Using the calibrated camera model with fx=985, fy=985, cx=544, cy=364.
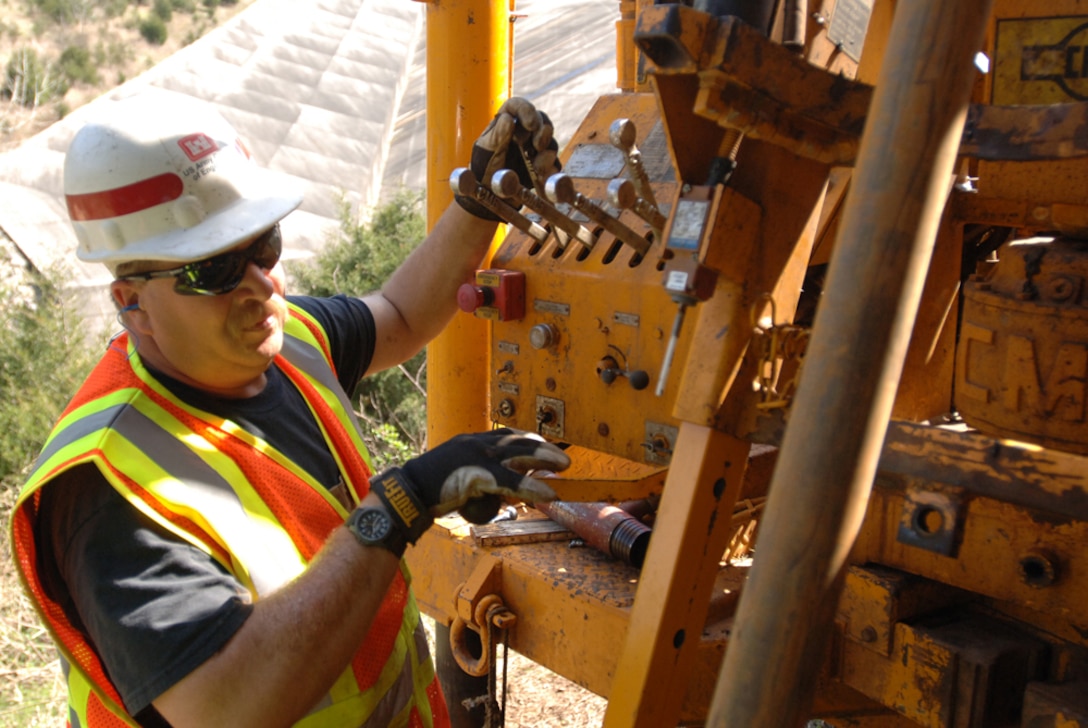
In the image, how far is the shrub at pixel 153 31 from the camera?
80.1 feet

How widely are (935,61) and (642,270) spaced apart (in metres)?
1.03

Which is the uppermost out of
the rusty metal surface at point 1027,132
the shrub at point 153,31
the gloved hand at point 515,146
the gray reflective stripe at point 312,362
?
the shrub at point 153,31

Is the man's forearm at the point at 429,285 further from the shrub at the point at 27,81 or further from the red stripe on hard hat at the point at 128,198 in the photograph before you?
the shrub at the point at 27,81

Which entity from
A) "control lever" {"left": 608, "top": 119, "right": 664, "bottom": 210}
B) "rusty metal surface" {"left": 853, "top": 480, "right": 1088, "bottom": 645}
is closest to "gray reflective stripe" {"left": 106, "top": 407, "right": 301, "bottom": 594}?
"control lever" {"left": 608, "top": 119, "right": 664, "bottom": 210}

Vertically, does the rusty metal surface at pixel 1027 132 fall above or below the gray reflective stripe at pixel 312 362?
above

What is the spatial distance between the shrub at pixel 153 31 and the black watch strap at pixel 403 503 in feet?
84.9

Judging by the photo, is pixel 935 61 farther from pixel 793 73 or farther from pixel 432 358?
pixel 432 358

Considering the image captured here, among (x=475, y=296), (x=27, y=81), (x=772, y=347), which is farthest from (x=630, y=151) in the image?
(x=27, y=81)

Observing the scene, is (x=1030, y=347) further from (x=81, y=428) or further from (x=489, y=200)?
(x=81, y=428)

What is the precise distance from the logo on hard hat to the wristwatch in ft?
2.41

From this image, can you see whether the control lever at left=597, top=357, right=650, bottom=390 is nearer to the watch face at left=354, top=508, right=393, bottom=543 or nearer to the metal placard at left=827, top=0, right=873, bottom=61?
the watch face at left=354, top=508, right=393, bottom=543

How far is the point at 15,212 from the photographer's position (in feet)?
39.7

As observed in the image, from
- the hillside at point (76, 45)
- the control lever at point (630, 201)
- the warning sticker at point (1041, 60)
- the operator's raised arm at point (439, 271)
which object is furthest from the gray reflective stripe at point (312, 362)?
the hillside at point (76, 45)

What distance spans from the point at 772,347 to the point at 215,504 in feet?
3.11
